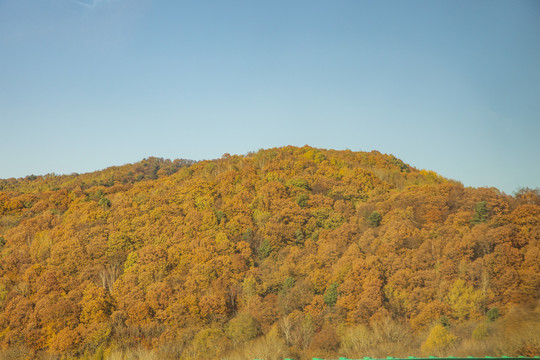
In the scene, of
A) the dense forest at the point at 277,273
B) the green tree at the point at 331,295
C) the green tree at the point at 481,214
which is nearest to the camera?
the dense forest at the point at 277,273

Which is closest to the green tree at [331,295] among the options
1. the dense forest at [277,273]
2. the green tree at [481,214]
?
the dense forest at [277,273]

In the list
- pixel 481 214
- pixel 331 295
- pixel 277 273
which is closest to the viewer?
pixel 331 295

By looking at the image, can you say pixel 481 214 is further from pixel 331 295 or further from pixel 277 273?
pixel 277 273

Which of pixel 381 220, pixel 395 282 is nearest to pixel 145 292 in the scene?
pixel 395 282

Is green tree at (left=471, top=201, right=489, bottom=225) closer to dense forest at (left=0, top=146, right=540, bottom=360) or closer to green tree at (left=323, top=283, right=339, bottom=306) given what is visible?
dense forest at (left=0, top=146, right=540, bottom=360)

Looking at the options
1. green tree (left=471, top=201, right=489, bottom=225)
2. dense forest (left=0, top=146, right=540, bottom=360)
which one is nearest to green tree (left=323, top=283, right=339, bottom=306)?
dense forest (left=0, top=146, right=540, bottom=360)

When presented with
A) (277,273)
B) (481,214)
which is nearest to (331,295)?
(277,273)

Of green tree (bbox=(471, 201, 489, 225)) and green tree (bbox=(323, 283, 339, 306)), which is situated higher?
green tree (bbox=(471, 201, 489, 225))

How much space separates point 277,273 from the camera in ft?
187

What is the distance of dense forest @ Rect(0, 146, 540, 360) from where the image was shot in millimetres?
40812

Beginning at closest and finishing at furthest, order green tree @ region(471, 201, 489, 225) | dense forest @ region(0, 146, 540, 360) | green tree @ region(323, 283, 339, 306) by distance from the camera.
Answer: dense forest @ region(0, 146, 540, 360) → green tree @ region(323, 283, 339, 306) → green tree @ region(471, 201, 489, 225)

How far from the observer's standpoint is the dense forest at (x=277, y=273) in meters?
40.8

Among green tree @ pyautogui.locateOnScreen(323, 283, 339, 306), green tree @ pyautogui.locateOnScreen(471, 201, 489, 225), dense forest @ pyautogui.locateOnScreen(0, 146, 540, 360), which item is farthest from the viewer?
green tree @ pyautogui.locateOnScreen(471, 201, 489, 225)

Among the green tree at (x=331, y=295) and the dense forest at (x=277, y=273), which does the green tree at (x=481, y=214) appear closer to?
the dense forest at (x=277, y=273)
